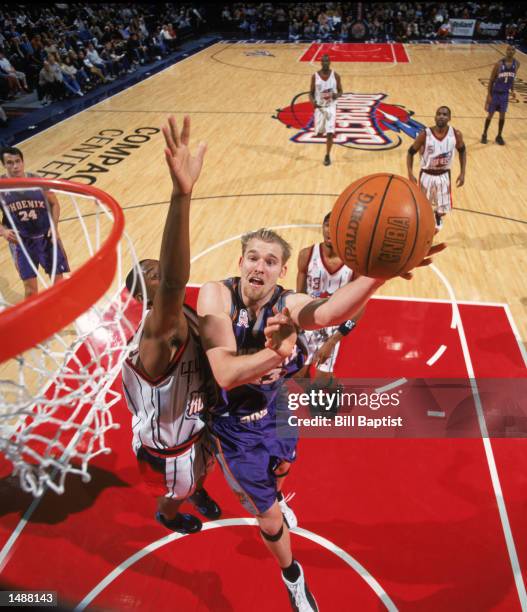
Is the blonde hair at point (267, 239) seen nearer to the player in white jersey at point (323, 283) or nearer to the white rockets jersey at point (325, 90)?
the player in white jersey at point (323, 283)

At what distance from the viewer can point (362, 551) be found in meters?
2.96

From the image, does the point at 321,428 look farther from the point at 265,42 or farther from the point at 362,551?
the point at 265,42

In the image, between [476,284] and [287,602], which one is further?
[476,284]

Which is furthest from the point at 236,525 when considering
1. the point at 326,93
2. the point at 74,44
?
the point at 74,44

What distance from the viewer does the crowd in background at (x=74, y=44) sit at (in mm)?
13070

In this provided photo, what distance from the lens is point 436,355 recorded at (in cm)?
445

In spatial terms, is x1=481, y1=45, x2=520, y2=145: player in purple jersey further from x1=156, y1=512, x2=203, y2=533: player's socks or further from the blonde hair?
x1=156, y1=512, x2=203, y2=533: player's socks

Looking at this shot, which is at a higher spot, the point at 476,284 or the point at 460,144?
the point at 460,144

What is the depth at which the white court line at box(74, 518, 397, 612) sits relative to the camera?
2.72 meters

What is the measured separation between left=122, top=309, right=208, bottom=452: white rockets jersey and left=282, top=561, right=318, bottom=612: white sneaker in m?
1.01

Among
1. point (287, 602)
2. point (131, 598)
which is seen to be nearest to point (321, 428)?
point (287, 602)

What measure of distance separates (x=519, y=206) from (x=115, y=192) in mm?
6555

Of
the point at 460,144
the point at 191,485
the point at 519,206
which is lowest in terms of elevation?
the point at 519,206

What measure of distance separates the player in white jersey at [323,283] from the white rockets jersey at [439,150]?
2829 millimetres
